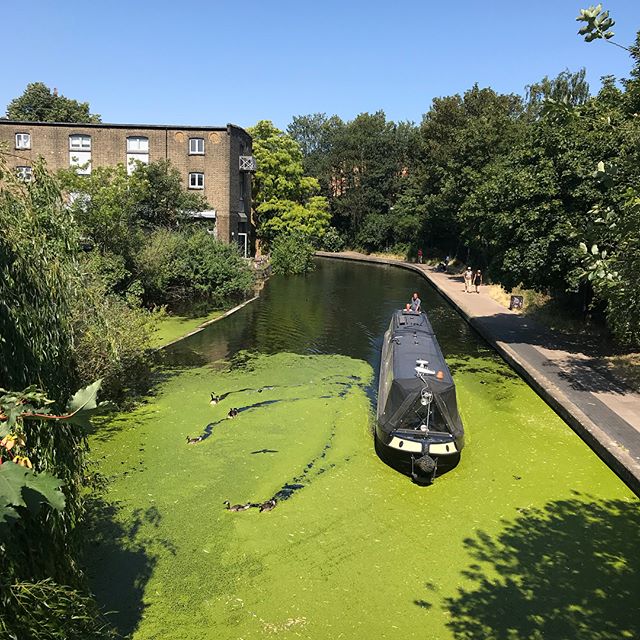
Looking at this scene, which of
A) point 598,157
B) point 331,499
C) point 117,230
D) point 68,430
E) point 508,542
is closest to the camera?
point 68,430

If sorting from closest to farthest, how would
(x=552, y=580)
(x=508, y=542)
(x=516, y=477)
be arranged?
1. (x=552, y=580)
2. (x=508, y=542)
3. (x=516, y=477)

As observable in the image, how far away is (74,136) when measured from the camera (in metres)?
39.5

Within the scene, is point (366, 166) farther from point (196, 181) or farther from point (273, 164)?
point (196, 181)

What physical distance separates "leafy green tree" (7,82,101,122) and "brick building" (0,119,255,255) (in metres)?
30.8

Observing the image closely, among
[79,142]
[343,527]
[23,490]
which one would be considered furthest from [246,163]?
[23,490]

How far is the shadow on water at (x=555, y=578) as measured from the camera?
781 cm

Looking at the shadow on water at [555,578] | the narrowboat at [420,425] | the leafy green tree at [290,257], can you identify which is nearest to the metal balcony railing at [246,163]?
the leafy green tree at [290,257]

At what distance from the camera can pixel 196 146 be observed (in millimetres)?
39969

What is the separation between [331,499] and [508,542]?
344cm

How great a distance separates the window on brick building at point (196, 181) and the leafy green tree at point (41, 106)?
36154mm

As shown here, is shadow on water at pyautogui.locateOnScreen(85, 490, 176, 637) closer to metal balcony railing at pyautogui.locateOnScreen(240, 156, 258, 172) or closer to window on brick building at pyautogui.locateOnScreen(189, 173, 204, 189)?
window on brick building at pyautogui.locateOnScreen(189, 173, 204, 189)

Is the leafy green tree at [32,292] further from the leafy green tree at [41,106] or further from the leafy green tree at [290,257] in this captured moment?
the leafy green tree at [41,106]

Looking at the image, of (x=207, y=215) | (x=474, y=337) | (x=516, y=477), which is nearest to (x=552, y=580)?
(x=516, y=477)

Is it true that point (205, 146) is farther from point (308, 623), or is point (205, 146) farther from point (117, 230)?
point (308, 623)
